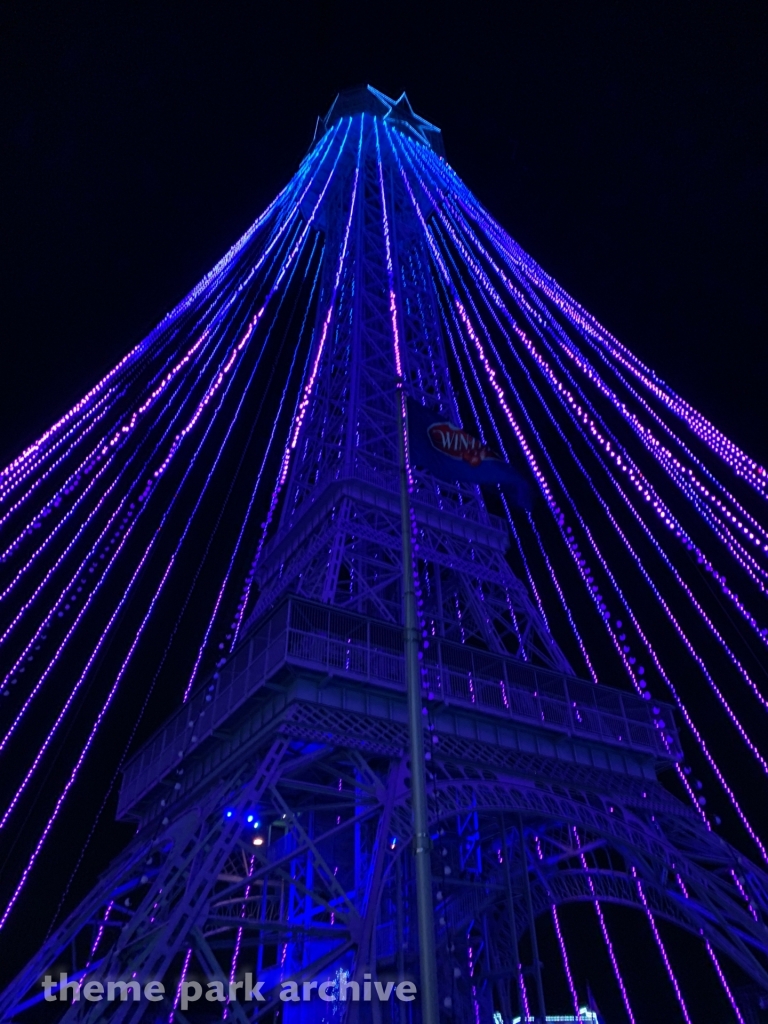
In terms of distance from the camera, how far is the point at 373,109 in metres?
36.6

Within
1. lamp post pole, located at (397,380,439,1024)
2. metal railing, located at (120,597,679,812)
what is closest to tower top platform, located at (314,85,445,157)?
metal railing, located at (120,597,679,812)

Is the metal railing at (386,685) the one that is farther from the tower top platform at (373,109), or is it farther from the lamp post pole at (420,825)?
the tower top platform at (373,109)

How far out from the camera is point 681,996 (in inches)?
1273

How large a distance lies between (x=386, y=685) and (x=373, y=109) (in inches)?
1180

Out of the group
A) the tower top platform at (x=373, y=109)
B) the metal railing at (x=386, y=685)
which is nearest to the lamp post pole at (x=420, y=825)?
the metal railing at (x=386, y=685)

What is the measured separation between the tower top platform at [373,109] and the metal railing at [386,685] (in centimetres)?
2747

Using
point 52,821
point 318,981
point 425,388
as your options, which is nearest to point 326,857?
point 318,981

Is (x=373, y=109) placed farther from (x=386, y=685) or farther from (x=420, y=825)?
(x=420, y=825)

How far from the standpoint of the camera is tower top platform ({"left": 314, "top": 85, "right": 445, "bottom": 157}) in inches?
1423

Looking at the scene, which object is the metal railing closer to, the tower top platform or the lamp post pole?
the lamp post pole

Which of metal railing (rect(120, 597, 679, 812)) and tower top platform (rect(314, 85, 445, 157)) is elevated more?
tower top platform (rect(314, 85, 445, 157))

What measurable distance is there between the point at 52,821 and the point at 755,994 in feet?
98.5

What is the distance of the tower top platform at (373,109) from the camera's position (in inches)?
1423

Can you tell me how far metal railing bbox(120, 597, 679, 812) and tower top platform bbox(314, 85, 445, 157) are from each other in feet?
90.1
